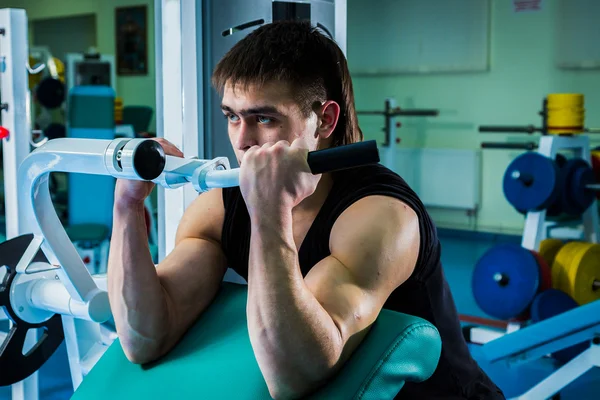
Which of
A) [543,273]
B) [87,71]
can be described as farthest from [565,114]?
[87,71]

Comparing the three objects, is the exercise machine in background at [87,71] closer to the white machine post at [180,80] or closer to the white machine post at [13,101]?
the white machine post at [13,101]

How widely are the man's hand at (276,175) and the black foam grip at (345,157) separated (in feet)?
0.07

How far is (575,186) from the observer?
347 cm

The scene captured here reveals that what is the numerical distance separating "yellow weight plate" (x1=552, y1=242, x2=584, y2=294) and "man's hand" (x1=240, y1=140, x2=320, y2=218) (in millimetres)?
2561

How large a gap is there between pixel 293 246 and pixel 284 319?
0.11 meters

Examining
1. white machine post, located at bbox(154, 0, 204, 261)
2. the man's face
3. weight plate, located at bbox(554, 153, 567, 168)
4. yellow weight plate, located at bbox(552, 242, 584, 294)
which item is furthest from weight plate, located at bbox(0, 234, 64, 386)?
weight plate, located at bbox(554, 153, 567, 168)

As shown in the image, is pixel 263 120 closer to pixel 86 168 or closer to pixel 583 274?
pixel 86 168

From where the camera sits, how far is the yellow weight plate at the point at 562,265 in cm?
324

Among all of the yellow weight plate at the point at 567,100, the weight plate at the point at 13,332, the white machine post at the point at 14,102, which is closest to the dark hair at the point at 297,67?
the weight plate at the point at 13,332

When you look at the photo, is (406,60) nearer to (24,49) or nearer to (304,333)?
(24,49)

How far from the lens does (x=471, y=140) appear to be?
598cm

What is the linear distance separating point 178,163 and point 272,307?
0.82 ft

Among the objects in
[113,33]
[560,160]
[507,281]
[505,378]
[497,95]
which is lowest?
[505,378]

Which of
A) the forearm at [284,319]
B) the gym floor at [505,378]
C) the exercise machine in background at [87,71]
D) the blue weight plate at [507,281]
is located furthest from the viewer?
the exercise machine in background at [87,71]
